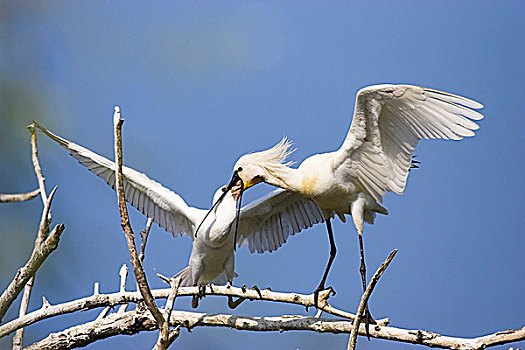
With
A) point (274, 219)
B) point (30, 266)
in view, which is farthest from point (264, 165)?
point (30, 266)

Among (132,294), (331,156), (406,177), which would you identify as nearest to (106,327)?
(132,294)

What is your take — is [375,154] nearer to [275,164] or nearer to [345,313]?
[275,164]

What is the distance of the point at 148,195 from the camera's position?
3.19 metres

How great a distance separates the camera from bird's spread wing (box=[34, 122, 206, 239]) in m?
3.12

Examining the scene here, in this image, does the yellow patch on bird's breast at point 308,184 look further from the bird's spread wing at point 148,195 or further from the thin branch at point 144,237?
the thin branch at point 144,237

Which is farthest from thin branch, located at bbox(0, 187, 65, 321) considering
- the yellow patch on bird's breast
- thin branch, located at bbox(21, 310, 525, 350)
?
the yellow patch on bird's breast

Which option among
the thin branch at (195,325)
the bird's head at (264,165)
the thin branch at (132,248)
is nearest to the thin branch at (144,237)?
the thin branch at (195,325)

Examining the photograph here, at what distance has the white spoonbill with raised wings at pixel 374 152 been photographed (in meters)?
2.48

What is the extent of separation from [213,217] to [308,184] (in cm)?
52

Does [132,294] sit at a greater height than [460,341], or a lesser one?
greater

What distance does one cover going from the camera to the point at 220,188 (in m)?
3.07

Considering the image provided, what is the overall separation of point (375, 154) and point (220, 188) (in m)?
0.83

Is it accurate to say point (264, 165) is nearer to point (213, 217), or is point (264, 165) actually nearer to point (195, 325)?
point (213, 217)

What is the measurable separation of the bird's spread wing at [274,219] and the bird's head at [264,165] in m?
0.21
